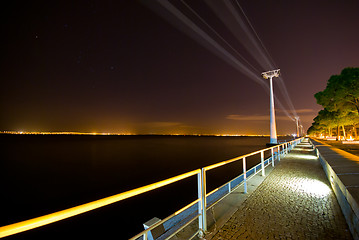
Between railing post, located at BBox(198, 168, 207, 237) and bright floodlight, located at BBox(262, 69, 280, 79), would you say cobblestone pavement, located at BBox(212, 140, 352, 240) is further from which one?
bright floodlight, located at BBox(262, 69, 280, 79)

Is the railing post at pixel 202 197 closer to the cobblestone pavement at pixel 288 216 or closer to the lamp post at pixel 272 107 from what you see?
the cobblestone pavement at pixel 288 216

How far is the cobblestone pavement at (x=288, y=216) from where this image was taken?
3305mm

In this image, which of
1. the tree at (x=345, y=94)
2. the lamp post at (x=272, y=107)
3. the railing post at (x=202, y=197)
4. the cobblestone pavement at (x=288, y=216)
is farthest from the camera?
the lamp post at (x=272, y=107)

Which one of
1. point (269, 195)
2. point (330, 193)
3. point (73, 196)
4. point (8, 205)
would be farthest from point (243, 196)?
point (8, 205)

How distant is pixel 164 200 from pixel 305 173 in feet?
26.5

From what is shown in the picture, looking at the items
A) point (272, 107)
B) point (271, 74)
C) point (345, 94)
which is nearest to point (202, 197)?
point (345, 94)

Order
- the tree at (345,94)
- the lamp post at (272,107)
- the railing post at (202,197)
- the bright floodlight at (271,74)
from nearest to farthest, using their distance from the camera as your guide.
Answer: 1. the railing post at (202,197)
2. the tree at (345,94)
3. the lamp post at (272,107)
4. the bright floodlight at (271,74)

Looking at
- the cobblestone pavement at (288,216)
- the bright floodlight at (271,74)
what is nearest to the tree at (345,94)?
the bright floodlight at (271,74)

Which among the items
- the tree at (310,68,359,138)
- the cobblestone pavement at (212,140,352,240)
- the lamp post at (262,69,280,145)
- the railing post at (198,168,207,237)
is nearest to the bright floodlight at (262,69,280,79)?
the lamp post at (262,69,280,145)

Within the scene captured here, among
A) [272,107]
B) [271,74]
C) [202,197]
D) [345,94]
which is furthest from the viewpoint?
[271,74]

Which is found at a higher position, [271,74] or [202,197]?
[271,74]

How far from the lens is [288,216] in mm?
3986

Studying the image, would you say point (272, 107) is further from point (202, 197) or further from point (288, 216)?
point (202, 197)

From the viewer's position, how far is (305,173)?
7980 mm
